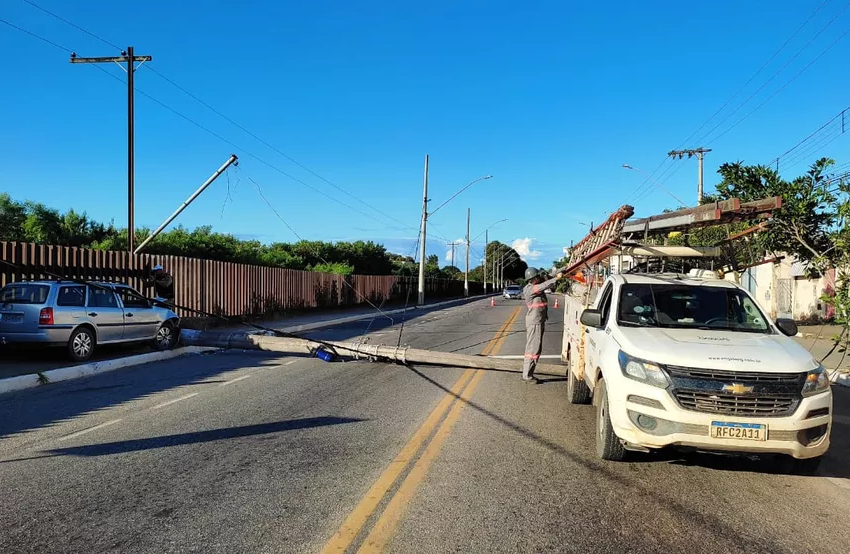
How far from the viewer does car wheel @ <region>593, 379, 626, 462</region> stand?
5.84m

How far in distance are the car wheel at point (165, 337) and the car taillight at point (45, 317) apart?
9.23 feet

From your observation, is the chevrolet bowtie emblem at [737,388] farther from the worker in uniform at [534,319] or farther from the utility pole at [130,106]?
the utility pole at [130,106]

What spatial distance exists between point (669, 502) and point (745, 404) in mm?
998

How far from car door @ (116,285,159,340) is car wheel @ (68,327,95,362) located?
939 millimetres

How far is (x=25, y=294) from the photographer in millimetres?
12117

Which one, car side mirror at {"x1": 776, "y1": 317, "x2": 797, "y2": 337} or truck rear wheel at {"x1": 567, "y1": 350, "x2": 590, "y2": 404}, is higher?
car side mirror at {"x1": 776, "y1": 317, "x2": 797, "y2": 337}

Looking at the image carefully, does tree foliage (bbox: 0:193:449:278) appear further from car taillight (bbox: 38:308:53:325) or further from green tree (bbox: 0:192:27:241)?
car taillight (bbox: 38:308:53:325)

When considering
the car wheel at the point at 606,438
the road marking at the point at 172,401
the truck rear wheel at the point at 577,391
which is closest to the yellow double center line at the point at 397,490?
the truck rear wheel at the point at 577,391

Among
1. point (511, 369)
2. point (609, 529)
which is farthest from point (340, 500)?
point (511, 369)

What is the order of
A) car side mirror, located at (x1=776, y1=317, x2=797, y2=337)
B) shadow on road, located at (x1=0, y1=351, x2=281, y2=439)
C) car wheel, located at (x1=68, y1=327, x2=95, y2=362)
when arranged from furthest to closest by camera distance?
car wheel, located at (x1=68, y1=327, x2=95, y2=362), shadow on road, located at (x1=0, y1=351, x2=281, y2=439), car side mirror, located at (x1=776, y1=317, x2=797, y2=337)

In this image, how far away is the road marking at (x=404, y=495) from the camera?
4.18 metres

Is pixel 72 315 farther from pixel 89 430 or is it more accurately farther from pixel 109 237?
pixel 109 237

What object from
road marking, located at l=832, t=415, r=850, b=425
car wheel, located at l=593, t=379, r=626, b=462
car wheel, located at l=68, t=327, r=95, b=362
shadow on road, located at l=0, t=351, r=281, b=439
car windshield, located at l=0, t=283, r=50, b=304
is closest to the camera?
car wheel, located at l=593, t=379, r=626, b=462

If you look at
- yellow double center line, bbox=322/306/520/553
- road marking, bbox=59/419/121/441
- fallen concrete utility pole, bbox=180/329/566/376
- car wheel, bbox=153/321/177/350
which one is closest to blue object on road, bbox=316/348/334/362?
fallen concrete utility pole, bbox=180/329/566/376
